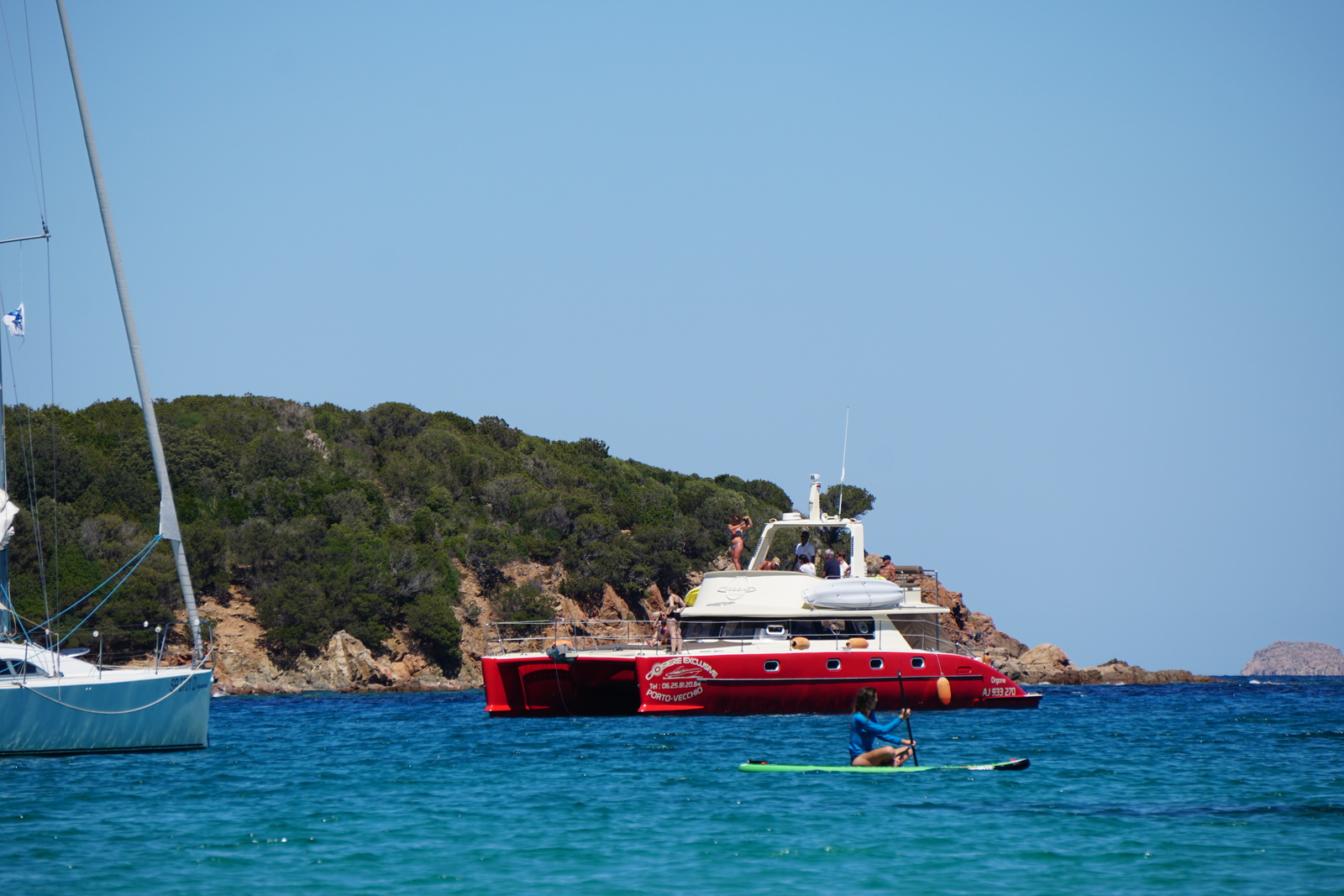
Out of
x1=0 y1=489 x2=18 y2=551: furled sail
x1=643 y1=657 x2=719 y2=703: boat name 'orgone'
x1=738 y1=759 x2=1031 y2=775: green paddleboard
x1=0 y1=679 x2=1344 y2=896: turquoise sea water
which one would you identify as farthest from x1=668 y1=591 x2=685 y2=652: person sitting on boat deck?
x1=0 y1=489 x2=18 y2=551: furled sail

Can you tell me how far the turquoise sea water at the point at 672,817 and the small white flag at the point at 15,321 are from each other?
24.5ft

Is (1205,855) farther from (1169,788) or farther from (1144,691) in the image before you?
(1144,691)

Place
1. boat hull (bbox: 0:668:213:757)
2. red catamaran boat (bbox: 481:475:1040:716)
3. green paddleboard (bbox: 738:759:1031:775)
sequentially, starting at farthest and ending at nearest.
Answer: red catamaran boat (bbox: 481:475:1040:716) → boat hull (bbox: 0:668:213:757) → green paddleboard (bbox: 738:759:1031:775)

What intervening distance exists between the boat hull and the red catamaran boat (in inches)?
357

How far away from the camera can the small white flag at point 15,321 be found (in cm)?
2328

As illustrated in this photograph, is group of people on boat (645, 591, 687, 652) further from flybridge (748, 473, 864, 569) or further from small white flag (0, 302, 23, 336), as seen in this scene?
small white flag (0, 302, 23, 336)

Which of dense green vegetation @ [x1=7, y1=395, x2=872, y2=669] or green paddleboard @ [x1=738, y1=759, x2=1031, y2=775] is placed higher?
dense green vegetation @ [x1=7, y1=395, x2=872, y2=669]

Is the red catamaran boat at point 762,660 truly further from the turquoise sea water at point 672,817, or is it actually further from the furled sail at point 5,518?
the furled sail at point 5,518

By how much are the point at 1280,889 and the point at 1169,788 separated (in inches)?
274

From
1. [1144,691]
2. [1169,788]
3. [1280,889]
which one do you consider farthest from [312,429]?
[1280,889]

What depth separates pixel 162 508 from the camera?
2266cm

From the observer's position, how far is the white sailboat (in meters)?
21.2

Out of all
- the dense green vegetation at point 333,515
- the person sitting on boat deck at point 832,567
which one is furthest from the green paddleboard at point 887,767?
the dense green vegetation at point 333,515

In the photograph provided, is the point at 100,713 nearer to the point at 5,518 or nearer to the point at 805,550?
the point at 5,518
